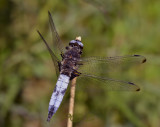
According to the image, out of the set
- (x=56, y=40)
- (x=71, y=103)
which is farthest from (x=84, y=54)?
(x=71, y=103)

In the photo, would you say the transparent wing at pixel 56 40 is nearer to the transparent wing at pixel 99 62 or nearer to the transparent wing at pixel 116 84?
the transparent wing at pixel 99 62

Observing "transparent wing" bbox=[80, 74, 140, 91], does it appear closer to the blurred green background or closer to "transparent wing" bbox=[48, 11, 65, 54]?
"transparent wing" bbox=[48, 11, 65, 54]

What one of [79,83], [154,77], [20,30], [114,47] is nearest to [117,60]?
[79,83]

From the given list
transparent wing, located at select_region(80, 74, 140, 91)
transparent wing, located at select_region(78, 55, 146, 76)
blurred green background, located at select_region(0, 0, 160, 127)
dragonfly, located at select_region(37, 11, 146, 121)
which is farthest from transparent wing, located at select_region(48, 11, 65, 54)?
blurred green background, located at select_region(0, 0, 160, 127)

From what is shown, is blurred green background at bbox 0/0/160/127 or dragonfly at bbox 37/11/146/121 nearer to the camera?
dragonfly at bbox 37/11/146/121

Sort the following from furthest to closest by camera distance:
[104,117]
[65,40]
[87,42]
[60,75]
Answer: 1. [65,40]
2. [87,42]
3. [104,117]
4. [60,75]

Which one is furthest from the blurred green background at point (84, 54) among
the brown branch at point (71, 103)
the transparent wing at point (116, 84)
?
the brown branch at point (71, 103)

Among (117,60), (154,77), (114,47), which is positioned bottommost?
(117,60)

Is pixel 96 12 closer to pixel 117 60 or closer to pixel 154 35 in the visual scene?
pixel 154 35
